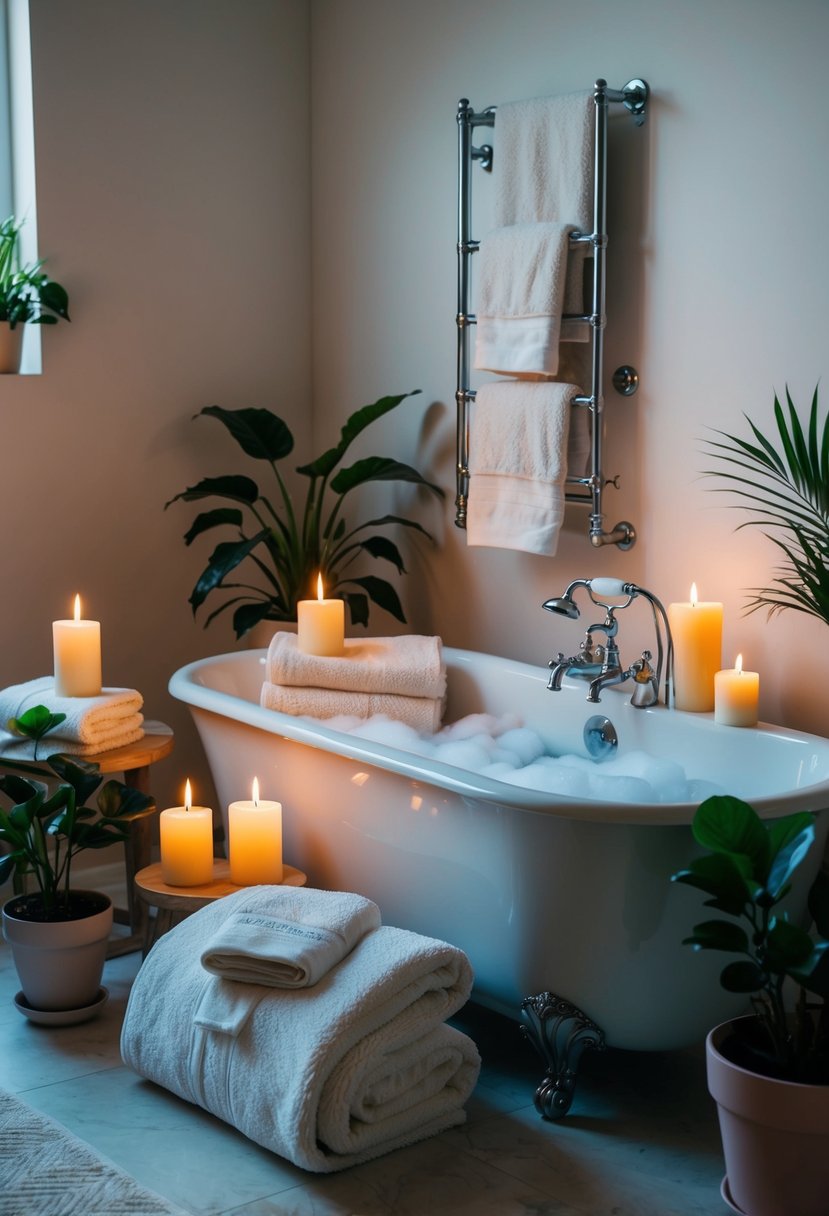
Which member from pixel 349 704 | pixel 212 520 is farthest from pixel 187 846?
pixel 212 520

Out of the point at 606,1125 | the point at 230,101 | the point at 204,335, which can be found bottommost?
the point at 606,1125

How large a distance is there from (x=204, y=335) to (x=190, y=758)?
1180 millimetres

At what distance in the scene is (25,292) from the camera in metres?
3.42

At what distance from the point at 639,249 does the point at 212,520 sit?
1.27 metres

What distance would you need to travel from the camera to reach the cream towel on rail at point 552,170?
2.90m

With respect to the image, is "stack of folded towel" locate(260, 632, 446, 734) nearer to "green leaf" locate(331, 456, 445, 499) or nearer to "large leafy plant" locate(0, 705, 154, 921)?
"large leafy plant" locate(0, 705, 154, 921)

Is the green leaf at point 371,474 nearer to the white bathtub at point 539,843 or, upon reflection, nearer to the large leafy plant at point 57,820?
the white bathtub at point 539,843

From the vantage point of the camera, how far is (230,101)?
3689mm

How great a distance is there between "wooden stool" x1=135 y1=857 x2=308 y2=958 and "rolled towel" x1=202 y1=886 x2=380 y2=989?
224mm

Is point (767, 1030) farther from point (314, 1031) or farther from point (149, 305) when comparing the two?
point (149, 305)

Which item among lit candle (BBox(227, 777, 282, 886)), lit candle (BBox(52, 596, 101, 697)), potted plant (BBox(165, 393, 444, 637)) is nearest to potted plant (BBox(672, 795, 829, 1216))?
lit candle (BBox(227, 777, 282, 886))

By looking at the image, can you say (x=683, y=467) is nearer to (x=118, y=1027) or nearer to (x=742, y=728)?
(x=742, y=728)

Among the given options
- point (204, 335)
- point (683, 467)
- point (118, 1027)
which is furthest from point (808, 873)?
Result: point (204, 335)

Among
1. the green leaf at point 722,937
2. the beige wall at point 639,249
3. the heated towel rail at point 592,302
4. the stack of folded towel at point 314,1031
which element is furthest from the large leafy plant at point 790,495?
the stack of folded towel at point 314,1031
